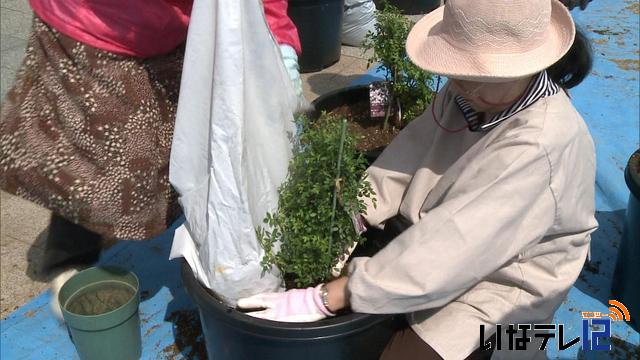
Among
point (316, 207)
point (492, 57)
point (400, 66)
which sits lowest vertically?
point (400, 66)

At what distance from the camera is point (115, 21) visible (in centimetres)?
183

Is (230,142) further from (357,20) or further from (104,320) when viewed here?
(357,20)

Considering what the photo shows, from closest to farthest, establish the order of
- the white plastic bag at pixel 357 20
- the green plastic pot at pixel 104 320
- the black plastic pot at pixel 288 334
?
the black plastic pot at pixel 288 334 → the green plastic pot at pixel 104 320 → the white plastic bag at pixel 357 20

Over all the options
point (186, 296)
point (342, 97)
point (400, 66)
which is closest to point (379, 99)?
point (400, 66)

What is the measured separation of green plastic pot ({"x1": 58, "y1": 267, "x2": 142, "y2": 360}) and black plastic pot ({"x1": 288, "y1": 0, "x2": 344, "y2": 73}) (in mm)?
2335

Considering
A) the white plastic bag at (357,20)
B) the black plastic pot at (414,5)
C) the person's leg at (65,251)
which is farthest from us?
the black plastic pot at (414,5)

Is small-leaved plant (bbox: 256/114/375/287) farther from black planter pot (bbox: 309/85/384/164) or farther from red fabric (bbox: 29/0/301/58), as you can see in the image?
black planter pot (bbox: 309/85/384/164)

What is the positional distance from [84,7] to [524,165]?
1319 millimetres

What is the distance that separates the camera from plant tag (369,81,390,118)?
111 inches

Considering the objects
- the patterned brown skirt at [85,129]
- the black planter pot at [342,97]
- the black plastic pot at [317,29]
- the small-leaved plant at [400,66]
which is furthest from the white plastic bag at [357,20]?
the patterned brown skirt at [85,129]

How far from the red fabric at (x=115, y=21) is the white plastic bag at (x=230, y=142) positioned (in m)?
0.41

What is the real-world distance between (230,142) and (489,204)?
64 cm

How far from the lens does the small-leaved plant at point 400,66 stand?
2.72 m

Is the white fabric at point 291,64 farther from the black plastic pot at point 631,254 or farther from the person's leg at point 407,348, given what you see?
the black plastic pot at point 631,254
